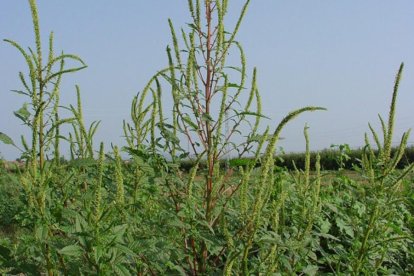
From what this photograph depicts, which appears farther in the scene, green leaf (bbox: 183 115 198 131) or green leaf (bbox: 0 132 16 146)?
green leaf (bbox: 183 115 198 131)

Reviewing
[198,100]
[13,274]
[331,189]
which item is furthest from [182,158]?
[331,189]

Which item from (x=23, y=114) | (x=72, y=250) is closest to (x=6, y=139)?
(x=23, y=114)

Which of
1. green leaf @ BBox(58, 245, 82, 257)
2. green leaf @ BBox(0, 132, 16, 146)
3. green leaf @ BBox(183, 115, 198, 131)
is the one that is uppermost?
green leaf @ BBox(183, 115, 198, 131)

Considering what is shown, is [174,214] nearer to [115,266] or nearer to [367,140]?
[115,266]

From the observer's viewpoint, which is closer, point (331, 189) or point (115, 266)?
point (115, 266)

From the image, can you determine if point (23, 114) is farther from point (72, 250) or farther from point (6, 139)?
point (72, 250)

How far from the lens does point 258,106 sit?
2875mm

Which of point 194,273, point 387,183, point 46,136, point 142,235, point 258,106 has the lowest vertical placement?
point 194,273

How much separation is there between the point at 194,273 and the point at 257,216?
0.71 meters

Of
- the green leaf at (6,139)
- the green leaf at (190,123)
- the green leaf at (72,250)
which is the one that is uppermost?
the green leaf at (190,123)

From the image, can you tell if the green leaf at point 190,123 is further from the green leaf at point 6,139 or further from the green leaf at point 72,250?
the green leaf at point 72,250

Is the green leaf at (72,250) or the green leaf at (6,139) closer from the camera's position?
the green leaf at (72,250)

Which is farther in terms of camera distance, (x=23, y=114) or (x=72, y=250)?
(x=23, y=114)

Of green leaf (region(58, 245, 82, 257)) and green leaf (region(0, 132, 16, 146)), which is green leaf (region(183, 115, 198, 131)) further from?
green leaf (region(58, 245, 82, 257))
